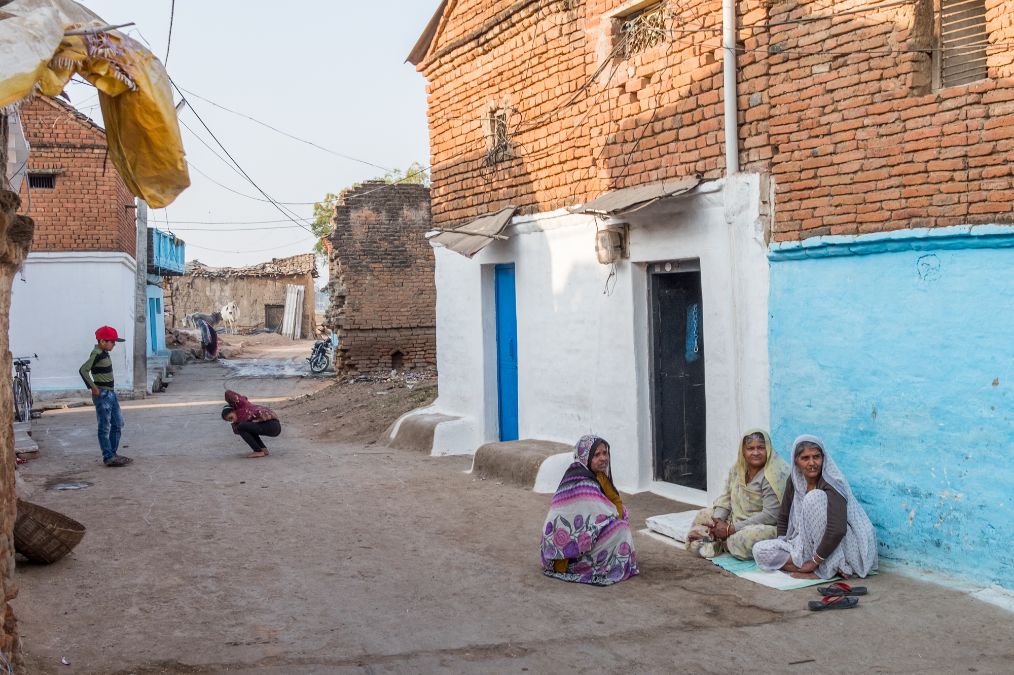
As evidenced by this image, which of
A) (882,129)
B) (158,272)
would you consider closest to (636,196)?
(882,129)

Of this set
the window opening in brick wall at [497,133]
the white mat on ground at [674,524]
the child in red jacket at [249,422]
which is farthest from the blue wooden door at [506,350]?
the white mat on ground at [674,524]

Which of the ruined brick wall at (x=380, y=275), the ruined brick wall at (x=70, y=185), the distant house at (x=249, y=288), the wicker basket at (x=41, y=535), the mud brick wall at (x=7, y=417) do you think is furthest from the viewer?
the distant house at (x=249, y=288)

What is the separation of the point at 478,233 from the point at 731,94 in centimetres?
336

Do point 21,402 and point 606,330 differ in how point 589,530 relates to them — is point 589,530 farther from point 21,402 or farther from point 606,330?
point 21,402

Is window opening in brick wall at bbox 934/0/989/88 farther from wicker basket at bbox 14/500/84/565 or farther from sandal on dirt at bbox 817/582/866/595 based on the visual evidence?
wicker basket at bbox 14/500/84/565

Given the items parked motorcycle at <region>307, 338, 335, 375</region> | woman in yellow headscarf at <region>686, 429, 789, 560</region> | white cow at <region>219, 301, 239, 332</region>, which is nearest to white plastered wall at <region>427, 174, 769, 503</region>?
woman in yellow headscarf at <region>686, 429, 789, 560</region>

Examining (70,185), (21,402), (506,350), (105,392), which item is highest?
(70,185)

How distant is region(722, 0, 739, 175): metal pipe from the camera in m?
6.83

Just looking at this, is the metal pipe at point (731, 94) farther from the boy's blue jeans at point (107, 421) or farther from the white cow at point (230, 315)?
the white cow at point (230, 315)

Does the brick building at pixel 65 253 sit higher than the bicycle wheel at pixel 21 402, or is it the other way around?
the brick building at pixel 65 253

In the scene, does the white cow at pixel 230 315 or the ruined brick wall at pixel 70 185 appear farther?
the white cow at pixel 230 315

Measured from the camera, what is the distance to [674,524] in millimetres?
6660

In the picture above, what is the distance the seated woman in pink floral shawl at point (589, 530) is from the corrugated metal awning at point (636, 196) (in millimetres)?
2203

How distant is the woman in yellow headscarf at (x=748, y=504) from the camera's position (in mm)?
5883
